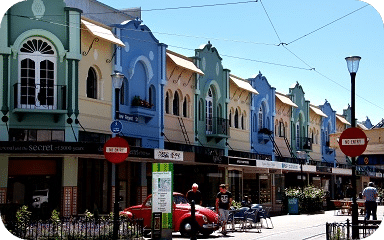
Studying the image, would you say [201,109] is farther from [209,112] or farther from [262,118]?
[262,118]

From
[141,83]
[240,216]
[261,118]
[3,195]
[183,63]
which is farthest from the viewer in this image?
[261,118]

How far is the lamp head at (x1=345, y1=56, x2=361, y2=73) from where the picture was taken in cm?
1673

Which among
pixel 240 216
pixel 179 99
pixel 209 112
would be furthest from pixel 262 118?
pixel 240 216

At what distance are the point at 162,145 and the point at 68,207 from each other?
7.95m

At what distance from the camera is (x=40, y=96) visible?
26.3 meters

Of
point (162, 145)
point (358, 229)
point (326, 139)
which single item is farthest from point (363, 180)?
point (358, 229)

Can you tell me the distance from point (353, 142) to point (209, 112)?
2415 cm

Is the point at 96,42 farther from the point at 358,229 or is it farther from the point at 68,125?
the point at 358,229

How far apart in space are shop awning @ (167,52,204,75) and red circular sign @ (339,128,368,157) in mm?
19560

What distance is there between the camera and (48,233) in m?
17.8

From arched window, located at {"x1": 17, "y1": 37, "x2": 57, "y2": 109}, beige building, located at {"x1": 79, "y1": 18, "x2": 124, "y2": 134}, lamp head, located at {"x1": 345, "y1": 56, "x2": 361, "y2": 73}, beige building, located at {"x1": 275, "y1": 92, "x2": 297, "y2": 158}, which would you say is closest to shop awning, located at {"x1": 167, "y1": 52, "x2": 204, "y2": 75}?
beige building, located at {"x1": 79, "y1": 18, "x2": 124, "y2": 134}

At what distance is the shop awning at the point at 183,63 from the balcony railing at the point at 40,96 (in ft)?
27.9

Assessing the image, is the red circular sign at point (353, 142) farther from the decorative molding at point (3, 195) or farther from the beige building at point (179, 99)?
the beige building at point (179, 99)

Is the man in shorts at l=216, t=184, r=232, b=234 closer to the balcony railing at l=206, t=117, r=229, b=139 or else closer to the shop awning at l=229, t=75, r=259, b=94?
the balcony railing at l=206, t=117, r=229, b=139
